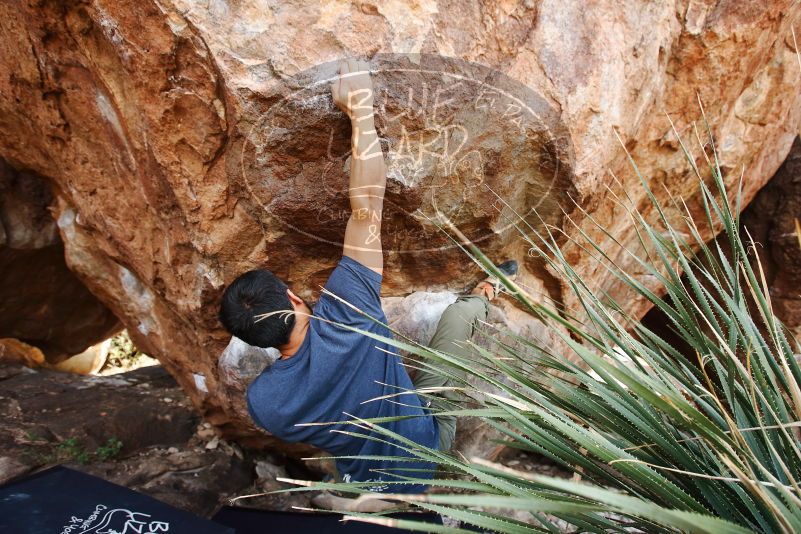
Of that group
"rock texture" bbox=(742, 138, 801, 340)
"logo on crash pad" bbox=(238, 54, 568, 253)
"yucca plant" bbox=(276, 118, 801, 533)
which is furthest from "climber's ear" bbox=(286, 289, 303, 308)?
"rock texture" bbox=(742, 138, 801, 340)

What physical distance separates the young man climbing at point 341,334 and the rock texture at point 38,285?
262cm

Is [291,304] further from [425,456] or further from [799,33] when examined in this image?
[799,33]

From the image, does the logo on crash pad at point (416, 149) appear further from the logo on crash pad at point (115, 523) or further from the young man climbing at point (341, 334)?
the logo on crash pad at point (115, 523)

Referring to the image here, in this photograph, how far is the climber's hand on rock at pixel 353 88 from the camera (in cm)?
180

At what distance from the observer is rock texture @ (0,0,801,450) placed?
182 cm

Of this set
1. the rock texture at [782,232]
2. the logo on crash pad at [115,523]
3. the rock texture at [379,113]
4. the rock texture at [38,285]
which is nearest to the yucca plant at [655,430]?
the rock texture at [379,113]

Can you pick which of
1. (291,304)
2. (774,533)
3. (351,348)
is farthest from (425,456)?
(291,304)

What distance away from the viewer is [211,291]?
2.36m

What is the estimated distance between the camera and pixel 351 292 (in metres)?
1.84

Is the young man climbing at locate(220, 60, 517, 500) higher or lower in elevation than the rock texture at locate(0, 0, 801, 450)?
lower

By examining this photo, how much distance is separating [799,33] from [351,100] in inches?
85.0

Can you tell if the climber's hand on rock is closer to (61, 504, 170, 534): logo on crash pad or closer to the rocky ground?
(61, 504, 170, 534): logo on crash pad

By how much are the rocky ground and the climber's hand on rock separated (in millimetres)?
1942

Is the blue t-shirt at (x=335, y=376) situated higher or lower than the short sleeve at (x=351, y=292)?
lower
